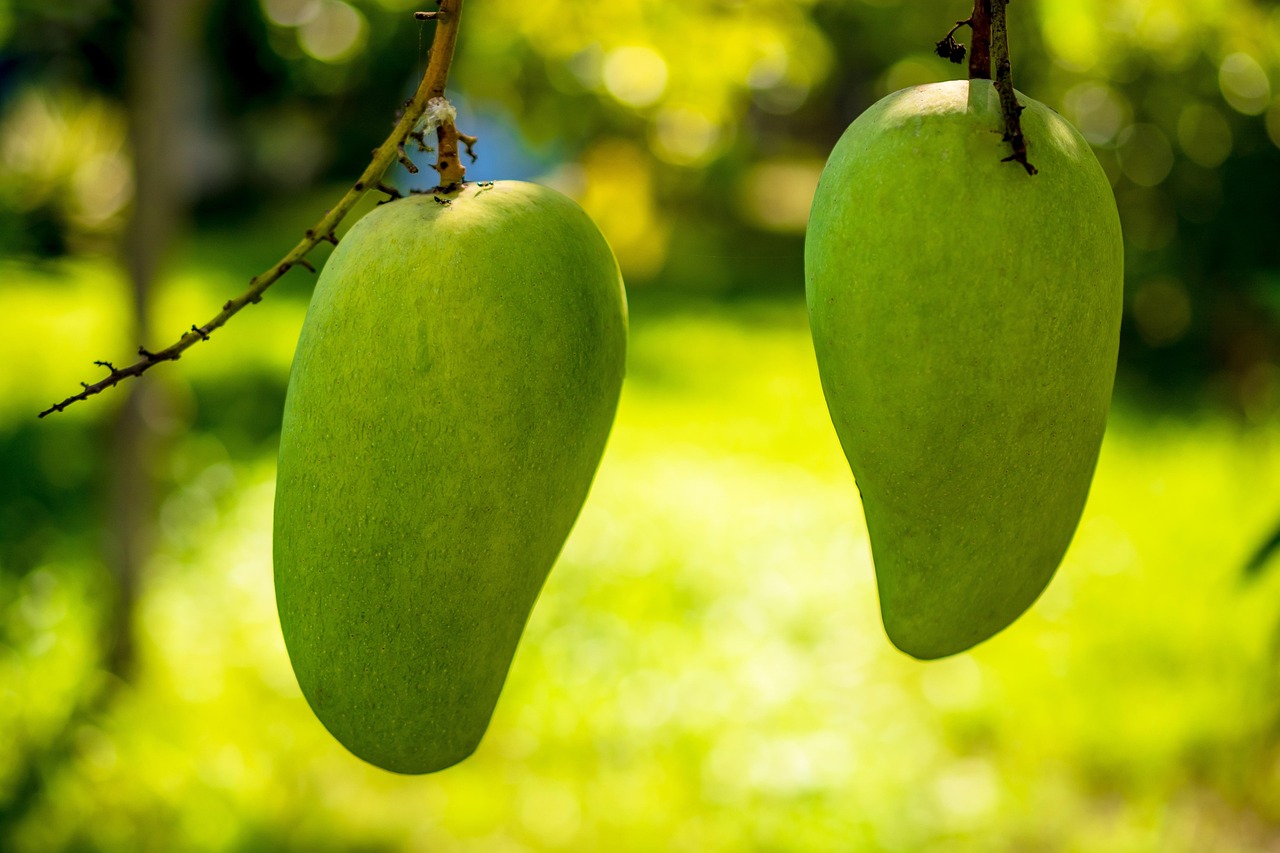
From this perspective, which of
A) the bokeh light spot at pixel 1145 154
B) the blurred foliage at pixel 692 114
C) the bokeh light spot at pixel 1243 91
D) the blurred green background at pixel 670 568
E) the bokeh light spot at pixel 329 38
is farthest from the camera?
Result: the bokeh light spot at pixel 329 38

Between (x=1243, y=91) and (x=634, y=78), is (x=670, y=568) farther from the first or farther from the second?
(x=1243, y=91)

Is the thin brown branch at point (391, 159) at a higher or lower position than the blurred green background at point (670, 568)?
higher

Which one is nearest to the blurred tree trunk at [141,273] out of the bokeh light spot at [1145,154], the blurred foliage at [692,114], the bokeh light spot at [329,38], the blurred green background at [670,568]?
the blurred green background at [670,568]

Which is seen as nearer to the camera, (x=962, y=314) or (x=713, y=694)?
(x=962, y=314)

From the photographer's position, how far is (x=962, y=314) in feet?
1.58

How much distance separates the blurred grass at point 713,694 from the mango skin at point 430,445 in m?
1.53

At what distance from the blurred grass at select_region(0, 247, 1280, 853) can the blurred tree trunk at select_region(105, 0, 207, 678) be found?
10 centimetres

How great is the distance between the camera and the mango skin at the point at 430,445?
515 millimetres

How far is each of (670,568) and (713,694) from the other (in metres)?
0.57

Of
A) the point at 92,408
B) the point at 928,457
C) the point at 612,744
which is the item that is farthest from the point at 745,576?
the point at 928,457

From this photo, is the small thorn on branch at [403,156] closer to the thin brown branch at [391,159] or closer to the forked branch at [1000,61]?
the thin brown branch at [391,159]

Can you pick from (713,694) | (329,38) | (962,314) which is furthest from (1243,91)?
(329,38)

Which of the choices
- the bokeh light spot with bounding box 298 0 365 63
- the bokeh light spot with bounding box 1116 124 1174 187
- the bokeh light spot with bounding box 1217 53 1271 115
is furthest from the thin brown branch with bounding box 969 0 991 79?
the bokeh light spot with bounding box 298 0 365 63

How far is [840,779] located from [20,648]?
1697mm
